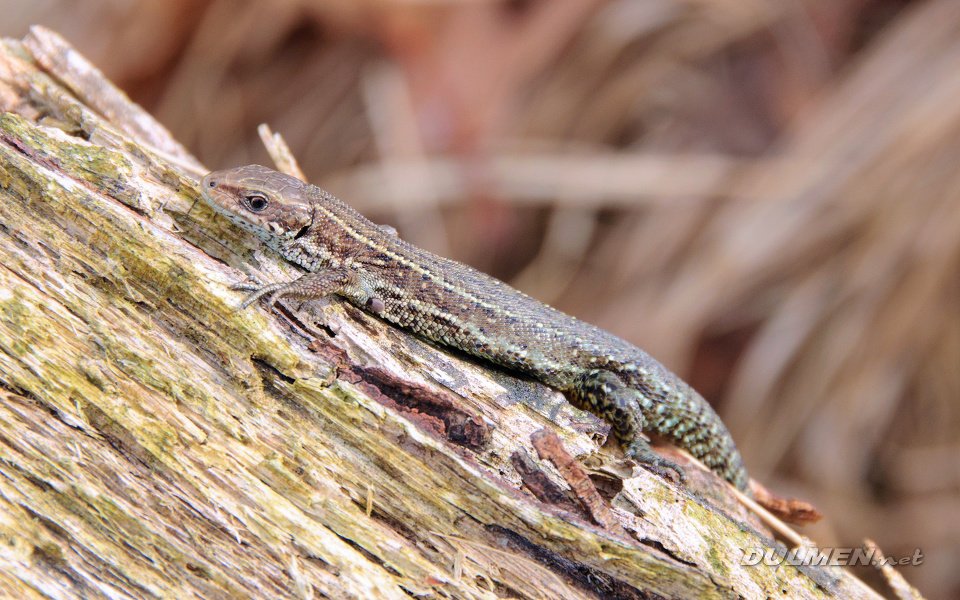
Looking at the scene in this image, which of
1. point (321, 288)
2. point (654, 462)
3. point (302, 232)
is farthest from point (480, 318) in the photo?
point (654, 462)

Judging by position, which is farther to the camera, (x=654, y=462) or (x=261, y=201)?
(x=654, y=462)

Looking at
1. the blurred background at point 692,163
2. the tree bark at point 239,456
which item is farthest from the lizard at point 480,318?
the blurred background at point 692,163

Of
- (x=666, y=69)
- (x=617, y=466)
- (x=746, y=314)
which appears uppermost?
(x=666, y=69)

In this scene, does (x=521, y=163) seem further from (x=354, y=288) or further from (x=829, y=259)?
(x=354, y=288)

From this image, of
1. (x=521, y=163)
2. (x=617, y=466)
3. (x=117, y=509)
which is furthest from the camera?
(x=521, y=163)

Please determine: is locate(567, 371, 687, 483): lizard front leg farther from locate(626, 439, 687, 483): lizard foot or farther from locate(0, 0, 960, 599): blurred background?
locate(0, 0, 960, 599): blurred background

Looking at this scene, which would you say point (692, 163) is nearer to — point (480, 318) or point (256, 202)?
point (480, 318)

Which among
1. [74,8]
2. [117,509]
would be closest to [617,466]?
[117,509]
